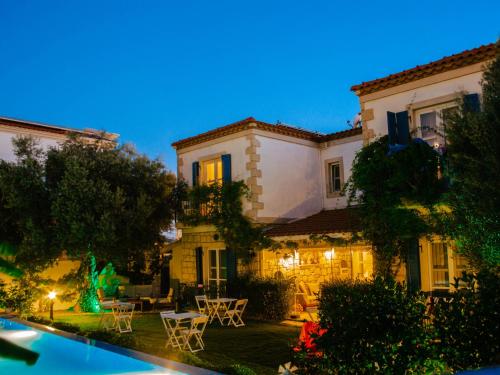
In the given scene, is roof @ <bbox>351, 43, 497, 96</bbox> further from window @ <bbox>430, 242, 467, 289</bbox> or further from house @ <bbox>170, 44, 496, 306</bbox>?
window @ <bbox>430, 242, 467, 289</bbox>

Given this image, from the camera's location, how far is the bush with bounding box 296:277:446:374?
5691mm

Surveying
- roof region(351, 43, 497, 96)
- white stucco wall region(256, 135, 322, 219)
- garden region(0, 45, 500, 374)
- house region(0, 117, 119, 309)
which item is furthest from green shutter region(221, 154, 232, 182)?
roof region(351, 43, 497, 96)

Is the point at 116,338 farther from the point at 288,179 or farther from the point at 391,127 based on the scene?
the point at 288,179

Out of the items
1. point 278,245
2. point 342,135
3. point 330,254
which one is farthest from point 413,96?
point 330,254

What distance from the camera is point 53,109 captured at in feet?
477

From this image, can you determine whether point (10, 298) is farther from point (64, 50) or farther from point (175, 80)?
point (175, 80)

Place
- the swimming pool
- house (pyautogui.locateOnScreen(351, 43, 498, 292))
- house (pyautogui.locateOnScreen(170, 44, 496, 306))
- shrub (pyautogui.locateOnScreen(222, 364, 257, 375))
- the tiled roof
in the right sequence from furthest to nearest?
→ the tiled roof → house (pyautogui.locateOnScreen(170, 44, 496, 306)) → house (pyautogui.locateOnScreen(351, 43, 498, 292)) → the swimming pool → shrub (pyautogui.locateOnScreen(222, 364, 257, 375))

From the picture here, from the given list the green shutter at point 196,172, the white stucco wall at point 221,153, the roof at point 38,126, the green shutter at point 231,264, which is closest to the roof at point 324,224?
the green shutter at point 231,264

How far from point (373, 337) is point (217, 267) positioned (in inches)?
512

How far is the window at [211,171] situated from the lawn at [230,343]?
5238 millimetres

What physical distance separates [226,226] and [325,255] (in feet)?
12.3

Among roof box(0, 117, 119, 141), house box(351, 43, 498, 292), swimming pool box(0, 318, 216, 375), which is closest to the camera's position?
swimming pool box(0, 318, 216, 375)

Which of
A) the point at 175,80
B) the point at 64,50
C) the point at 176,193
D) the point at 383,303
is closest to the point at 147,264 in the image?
the point at 176,193

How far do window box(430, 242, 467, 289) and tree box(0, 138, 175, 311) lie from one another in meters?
8.84
